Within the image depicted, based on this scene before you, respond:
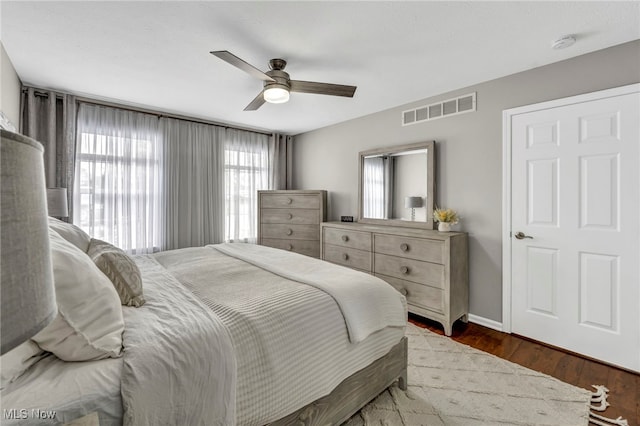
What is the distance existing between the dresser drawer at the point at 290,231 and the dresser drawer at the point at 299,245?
0.20 ft

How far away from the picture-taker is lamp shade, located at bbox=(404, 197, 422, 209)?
3389 millimetres

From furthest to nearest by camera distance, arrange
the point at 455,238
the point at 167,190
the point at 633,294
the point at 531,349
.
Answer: the point at 167,190 < the point at 455,238 < the point at 531,349 < the point at 633,294

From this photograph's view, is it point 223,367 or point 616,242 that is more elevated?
point 616,242

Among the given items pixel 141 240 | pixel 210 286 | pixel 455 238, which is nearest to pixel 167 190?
pixel 141 240

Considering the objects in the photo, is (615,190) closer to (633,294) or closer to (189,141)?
(633,294)

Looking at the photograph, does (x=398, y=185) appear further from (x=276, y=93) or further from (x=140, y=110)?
(x=140, y=110)

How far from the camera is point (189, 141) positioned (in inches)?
161

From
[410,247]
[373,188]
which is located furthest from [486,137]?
[373,188]

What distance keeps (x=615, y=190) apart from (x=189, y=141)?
460cm

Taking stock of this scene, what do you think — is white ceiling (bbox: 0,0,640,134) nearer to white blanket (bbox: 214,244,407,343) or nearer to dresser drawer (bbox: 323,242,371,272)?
white blanket (bbox: 214,244,407,343)

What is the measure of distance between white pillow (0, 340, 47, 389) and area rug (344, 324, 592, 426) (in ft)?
4.94

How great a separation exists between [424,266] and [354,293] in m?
1.52

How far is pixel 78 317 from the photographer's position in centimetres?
95

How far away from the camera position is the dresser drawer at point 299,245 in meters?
4.33
